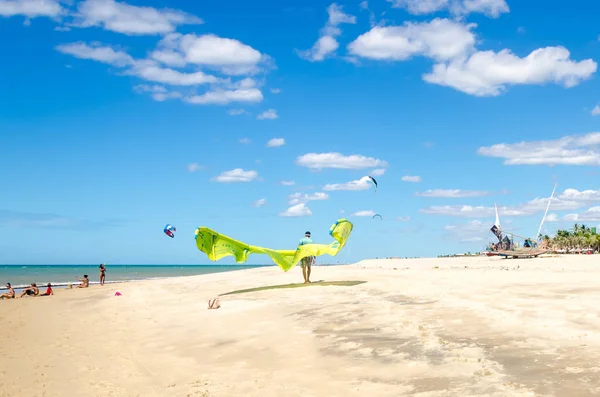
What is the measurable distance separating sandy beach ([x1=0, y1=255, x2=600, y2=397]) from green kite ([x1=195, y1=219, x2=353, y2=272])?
10.2ft

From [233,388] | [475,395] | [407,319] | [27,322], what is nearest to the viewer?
[475,395]

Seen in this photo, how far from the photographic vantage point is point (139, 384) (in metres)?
8.60

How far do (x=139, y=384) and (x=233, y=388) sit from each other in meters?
1.86

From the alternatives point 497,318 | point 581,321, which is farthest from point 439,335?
point 581,321

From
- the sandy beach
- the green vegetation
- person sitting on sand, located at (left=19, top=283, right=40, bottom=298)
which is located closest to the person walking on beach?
the sandy beach

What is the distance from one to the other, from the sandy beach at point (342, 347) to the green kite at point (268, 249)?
310 centimetres

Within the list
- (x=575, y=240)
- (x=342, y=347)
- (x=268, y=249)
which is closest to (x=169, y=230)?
(x=268, y=249)

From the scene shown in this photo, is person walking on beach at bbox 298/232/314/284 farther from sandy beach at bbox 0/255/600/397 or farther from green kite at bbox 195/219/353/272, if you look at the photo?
sandy beach at bbox 0/255/600/397

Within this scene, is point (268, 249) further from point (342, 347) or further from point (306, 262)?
point (342, 347)

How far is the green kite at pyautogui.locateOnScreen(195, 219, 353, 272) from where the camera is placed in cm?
1852

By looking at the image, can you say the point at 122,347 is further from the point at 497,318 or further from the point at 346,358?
the point at 497,318

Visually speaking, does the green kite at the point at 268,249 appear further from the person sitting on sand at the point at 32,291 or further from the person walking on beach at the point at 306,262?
the person sitting on sand at the point at 32,291

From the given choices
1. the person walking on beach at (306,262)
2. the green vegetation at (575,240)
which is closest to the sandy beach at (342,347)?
the person walking on beach at (306,262)

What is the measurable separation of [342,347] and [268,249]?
10.5 meters
